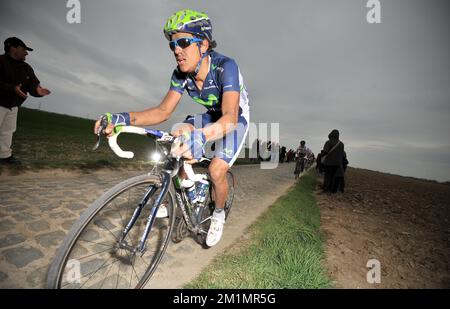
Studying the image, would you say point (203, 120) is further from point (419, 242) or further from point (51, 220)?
point (419, 242)

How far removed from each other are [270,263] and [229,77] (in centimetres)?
258

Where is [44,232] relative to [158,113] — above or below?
below

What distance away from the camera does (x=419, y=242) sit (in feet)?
16.8

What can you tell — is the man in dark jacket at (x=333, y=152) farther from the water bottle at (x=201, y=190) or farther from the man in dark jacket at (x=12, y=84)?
the man in dark jacket at (x=12, y=84)

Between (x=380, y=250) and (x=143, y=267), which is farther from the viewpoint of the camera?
(x=380, y=250)

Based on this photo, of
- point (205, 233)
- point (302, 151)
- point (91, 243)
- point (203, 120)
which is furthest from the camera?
point (302, 151)

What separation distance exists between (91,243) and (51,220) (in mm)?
993

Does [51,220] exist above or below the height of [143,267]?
above

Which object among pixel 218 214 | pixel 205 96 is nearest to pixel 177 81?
pixel 205 96

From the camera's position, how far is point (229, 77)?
263 centimetres

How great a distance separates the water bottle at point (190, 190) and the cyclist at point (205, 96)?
0.56 feet

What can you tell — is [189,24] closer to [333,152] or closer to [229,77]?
[229,77]

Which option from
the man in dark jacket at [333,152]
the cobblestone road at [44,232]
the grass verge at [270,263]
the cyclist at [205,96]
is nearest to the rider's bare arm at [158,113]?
the cyclist at [205,96]
